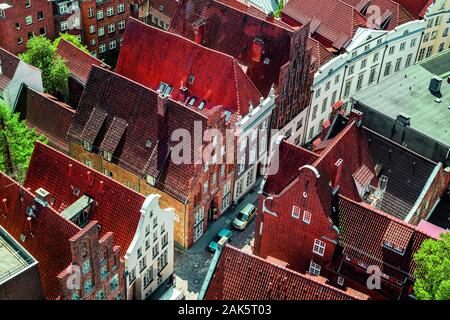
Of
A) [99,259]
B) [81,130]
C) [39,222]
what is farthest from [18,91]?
[99,259]

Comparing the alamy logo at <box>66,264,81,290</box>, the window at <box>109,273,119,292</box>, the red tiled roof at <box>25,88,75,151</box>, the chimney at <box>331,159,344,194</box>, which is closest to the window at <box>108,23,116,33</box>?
the red tiled roof at <box>25,88,75,151</box>

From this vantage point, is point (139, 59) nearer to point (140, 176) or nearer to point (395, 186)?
point (140, 176)

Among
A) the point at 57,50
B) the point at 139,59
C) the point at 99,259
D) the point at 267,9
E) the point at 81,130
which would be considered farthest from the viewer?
the point at 267,9

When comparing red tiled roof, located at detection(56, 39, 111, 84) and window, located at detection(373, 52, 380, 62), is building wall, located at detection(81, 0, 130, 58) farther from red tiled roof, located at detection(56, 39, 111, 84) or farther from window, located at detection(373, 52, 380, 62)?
window, located at detection(373, 52, 380, 62)

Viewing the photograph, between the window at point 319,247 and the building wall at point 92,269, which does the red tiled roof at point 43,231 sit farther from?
the window at point 319,247

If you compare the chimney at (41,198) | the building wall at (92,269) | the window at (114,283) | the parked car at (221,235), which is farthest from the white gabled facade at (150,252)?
the chimney at (41,198)

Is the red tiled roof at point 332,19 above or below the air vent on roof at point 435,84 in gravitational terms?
above
